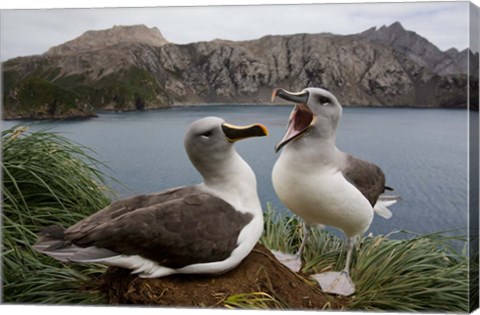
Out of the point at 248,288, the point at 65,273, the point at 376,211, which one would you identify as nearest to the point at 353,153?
the point at 376,211

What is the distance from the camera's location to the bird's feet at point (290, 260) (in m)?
4.73

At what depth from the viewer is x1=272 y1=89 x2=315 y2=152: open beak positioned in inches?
170

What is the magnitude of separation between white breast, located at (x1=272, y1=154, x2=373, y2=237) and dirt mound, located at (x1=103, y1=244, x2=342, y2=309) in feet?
1.33

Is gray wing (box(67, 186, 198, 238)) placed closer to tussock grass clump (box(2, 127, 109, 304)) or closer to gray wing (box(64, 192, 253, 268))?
gray wing (box(64, 192, 253, 268))

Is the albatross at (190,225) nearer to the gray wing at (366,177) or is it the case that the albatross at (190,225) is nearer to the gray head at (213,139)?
the gray head at (213,139)

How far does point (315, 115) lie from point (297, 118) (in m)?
0.13

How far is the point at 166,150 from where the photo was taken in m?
4.82

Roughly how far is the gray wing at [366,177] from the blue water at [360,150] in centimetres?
7

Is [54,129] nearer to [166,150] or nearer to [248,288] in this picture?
[166,150]

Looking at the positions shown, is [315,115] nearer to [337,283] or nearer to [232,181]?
[232,181]

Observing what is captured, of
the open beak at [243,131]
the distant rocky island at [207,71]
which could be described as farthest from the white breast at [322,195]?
the distant rocky island at [207,71]

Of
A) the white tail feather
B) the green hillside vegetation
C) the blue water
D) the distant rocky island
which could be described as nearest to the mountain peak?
the distant rocky island

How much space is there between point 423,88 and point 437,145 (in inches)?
17.6

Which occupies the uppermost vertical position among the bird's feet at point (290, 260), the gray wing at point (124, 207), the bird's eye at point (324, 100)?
the bird's eye at point (324, 100)
